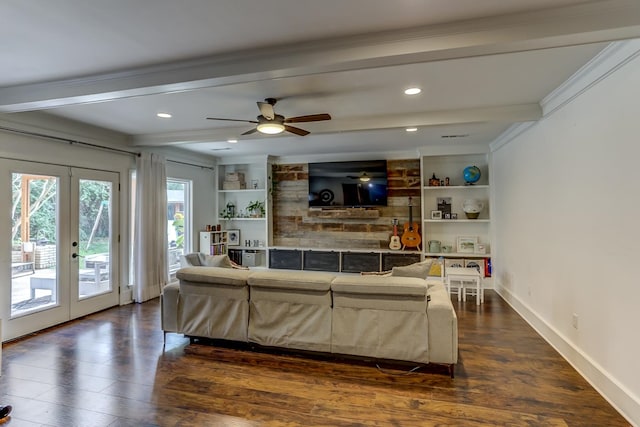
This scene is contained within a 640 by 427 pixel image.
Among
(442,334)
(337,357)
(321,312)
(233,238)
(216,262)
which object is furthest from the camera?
(233,238)

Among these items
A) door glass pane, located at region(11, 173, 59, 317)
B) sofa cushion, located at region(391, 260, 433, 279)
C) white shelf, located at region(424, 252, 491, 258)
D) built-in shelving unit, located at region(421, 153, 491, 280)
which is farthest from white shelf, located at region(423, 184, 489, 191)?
door glass pane, located at region(11, 173, 59, 317)

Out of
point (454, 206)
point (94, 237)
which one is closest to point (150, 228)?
point (94, 237)

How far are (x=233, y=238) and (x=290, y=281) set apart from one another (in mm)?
4574

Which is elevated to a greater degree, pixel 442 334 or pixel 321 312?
pixel 321 312

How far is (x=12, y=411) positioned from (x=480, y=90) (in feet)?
15.6

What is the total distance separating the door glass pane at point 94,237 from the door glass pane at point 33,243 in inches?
14.6

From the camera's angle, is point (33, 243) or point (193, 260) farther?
point (33, 243)

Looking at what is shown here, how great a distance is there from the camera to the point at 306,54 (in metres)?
2.40

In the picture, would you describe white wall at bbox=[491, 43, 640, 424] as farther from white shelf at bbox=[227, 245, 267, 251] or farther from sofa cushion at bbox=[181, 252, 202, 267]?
white shelf at bbox=[227, 245, 267, 251]

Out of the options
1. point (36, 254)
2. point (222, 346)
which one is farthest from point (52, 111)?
point (222, 346)

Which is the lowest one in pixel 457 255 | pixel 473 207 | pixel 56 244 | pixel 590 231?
pixel 457 255

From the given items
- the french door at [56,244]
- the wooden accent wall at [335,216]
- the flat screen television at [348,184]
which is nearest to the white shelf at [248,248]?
the wooden accent wall at [335,216]

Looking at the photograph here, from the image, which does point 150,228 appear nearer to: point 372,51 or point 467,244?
point 372,51

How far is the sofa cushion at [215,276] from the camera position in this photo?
3387 mm
